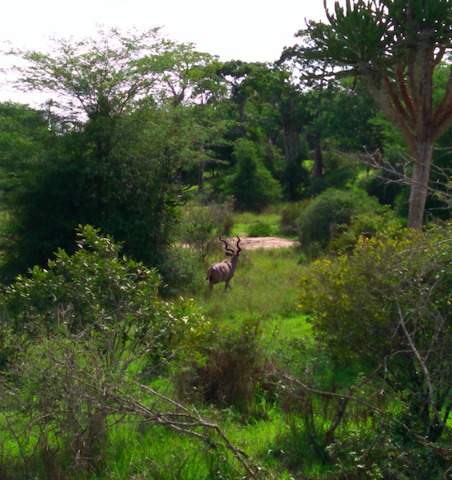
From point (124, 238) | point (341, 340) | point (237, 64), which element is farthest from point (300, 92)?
point (341, 340)

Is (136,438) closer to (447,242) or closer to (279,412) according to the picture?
(279,412)

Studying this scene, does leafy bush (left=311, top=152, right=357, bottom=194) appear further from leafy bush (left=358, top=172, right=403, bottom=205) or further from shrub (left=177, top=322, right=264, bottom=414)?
shrub (left=177, top=322, right=264, bottom=414)

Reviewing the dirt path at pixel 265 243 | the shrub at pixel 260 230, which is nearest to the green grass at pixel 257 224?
the shrub at pixel 260 230

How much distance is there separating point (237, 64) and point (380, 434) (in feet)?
160

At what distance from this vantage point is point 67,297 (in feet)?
24.5

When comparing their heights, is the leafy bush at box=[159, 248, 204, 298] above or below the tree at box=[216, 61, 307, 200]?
below

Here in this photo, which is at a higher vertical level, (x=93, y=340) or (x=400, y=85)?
(x=400, y=85)

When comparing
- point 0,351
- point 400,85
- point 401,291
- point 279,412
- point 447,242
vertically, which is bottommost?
point 279,412

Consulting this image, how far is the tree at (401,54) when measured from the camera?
525 inches

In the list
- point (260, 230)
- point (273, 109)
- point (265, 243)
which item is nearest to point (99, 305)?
point (265, 243)

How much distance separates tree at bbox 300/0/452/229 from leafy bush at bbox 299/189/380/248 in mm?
7555

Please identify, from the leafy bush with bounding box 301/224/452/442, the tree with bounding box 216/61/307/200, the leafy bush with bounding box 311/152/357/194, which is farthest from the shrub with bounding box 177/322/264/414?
the tree with bounding box 216/61/307/200

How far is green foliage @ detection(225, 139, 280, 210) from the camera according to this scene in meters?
40.4

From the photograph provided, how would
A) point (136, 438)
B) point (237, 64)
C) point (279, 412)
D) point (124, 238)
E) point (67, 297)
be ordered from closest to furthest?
point (136, 438), point (67, 297), point (279, 412), point (124, 238), point (237, 64)
